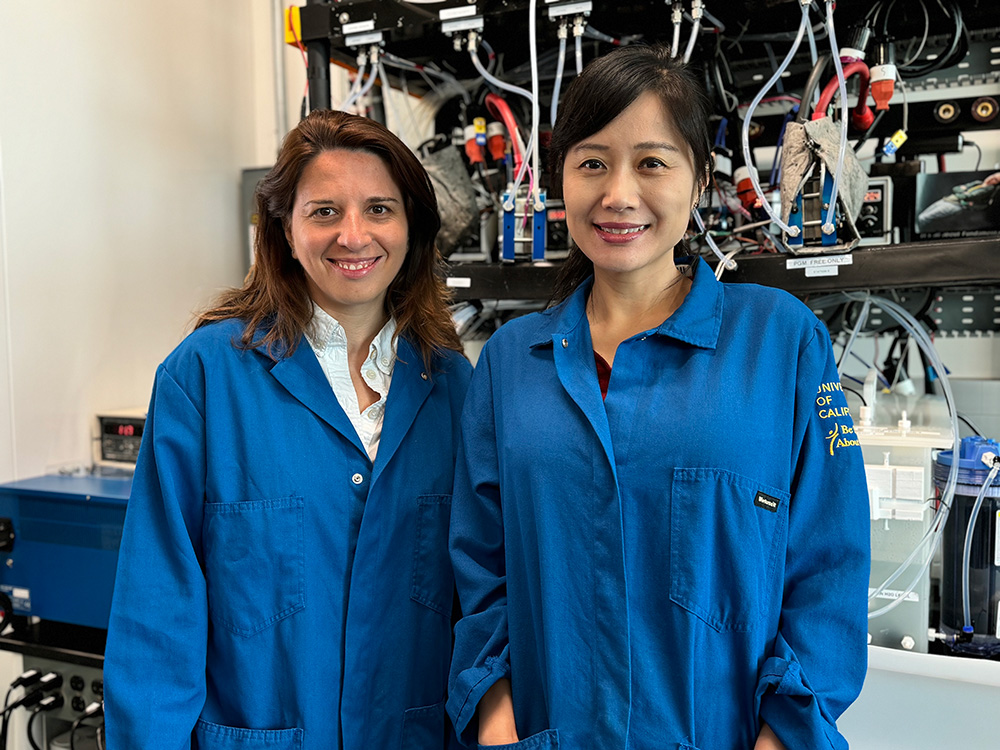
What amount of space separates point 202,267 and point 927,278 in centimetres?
223

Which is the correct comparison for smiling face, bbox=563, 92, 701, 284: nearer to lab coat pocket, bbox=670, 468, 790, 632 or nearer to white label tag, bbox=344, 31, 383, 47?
lab coat pocket, bbox=670, 468, 790, 632

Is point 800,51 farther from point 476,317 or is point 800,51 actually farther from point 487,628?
point 487,628

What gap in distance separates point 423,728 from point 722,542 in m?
0.57

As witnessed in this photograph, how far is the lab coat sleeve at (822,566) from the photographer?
3.22 feet

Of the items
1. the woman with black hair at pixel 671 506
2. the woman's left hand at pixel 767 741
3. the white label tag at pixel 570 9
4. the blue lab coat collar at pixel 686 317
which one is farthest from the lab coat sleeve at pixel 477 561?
the white label tag at pixel 570 9

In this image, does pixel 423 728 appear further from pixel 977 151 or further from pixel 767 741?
pixel 977 151

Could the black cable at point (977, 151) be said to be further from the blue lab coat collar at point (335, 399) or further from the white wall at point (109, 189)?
the white wall at point (109, 189)

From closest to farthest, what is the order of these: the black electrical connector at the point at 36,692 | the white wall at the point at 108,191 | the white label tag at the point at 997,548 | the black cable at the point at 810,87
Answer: the white label tag at the point at 997,548, the black cable at the point at 810,87, the black electrical connector at the point at 36,692, the white wall at the point at 108,191

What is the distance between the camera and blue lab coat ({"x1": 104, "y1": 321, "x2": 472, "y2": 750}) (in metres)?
1.14

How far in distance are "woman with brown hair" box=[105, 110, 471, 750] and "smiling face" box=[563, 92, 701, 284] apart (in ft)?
1.20

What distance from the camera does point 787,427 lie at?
101 cm

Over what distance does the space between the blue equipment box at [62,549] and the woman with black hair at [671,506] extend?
1158mm

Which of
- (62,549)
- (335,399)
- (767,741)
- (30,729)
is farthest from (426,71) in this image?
(30,729)

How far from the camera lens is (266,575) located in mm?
1166
